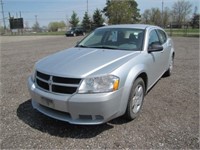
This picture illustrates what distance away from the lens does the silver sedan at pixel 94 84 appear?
277cm

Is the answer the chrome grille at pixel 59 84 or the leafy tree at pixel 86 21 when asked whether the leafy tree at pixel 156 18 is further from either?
the chrome grille at pixel 59 84

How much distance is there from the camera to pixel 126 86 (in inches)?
118

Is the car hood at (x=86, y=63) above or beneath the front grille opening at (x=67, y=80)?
above

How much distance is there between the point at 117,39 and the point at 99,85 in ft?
5.73

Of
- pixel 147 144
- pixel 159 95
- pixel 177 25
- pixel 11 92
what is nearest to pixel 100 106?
pixel 147 144

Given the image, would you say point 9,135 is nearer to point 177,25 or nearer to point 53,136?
point 53,136

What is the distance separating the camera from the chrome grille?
9.27ft

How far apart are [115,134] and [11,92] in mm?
3008

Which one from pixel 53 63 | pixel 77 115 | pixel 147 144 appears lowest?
pixel 147 144

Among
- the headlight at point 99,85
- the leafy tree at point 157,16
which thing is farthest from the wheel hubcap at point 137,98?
the leafy tree at point 157,16

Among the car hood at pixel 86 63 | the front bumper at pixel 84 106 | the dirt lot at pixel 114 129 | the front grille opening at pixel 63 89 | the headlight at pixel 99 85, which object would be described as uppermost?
the car hood at pixel 86 63

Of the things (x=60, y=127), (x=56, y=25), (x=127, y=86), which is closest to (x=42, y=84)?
(x=60, y=127)

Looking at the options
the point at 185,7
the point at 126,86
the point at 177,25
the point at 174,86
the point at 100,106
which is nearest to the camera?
the point at 100,106

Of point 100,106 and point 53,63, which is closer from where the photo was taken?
point 100,106
